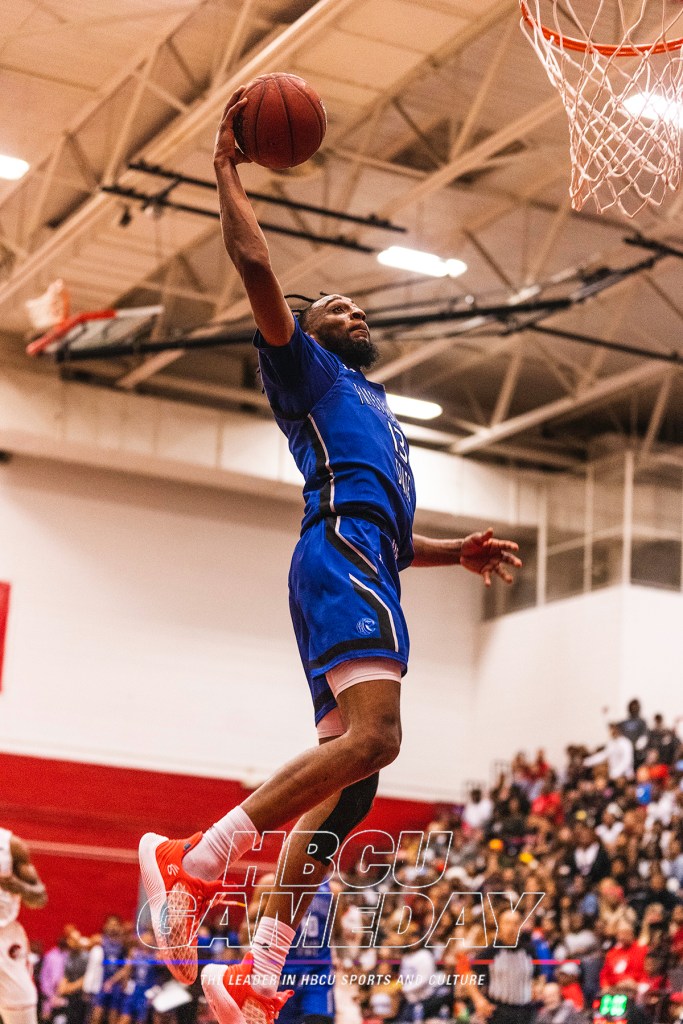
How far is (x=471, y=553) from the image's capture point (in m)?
5.39

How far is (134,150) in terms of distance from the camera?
16047 millimetres

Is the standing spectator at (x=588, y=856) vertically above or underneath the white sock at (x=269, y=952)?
above

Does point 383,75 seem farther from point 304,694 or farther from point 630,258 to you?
point 304,694

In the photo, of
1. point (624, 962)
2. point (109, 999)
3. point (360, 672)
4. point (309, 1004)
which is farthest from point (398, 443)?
point (109, 999)

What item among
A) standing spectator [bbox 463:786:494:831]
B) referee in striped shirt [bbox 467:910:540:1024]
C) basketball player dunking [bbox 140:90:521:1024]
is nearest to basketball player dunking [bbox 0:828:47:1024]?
referee in striped shirt [bbox 467:910:540:1024]

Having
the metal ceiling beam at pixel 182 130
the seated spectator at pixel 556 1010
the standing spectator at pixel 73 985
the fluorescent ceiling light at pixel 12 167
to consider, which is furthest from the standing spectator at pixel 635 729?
the seated spectator at pixel 556 1010

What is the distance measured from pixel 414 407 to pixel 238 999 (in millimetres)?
17058

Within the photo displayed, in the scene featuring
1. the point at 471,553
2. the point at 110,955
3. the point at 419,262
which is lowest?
the point at 110,955

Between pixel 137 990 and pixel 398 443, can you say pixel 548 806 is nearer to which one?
pixel 137 990

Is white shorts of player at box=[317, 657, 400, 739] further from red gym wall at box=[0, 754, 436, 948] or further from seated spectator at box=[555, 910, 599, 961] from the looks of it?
red gym wall at box=[0, 754, 436, 948]

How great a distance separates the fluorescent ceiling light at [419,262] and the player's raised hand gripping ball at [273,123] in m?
11.6

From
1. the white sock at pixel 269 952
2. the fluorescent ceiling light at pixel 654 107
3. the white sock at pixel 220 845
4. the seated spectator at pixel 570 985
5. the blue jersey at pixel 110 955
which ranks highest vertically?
the fluorescent ceiling light at pixel 654 107

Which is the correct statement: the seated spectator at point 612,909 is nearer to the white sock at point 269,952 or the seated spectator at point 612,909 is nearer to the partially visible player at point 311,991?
the partially visible player at point 311,991

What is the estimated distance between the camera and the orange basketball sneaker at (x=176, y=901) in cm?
418
